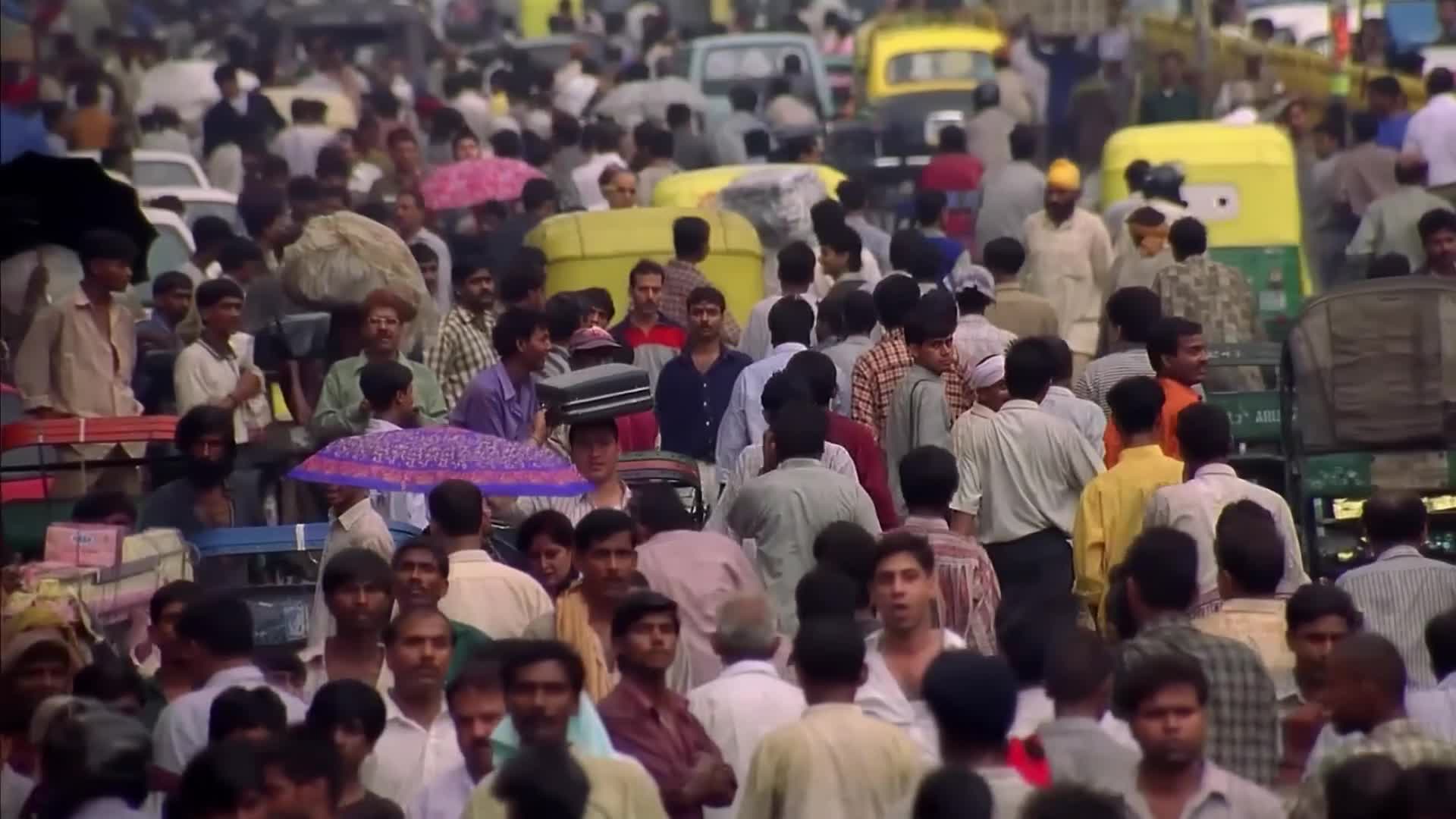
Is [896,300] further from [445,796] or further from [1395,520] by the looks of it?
[445,796]

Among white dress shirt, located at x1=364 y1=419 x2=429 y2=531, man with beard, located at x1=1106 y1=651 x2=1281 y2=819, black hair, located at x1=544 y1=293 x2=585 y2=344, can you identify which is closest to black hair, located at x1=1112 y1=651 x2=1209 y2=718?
man with beard, located at x1=1106 y1=651 x2=1281 y2=819

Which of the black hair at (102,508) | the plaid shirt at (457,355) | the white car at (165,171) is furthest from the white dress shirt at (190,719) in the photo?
the white car at (165,171)

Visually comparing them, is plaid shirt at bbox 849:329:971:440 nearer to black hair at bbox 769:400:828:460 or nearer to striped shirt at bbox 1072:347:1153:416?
striped shirt at bbox 1072:347:1153:416

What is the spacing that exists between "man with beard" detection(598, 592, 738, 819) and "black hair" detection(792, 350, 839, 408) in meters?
3.34

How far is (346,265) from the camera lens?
45.9 ft

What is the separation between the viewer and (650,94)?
27641 millimetres

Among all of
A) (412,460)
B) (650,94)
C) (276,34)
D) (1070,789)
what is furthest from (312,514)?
(276,34)

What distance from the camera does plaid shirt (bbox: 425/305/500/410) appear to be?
45.7 feet

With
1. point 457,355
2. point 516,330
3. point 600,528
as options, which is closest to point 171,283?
point 457,355

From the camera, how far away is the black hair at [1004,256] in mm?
15133

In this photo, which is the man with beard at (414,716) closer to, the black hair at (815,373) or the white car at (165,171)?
the black hair at (815,373)

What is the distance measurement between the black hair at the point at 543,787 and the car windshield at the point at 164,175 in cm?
1603

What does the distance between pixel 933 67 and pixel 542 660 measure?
77.3 ft

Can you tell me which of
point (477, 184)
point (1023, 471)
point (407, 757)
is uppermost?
point (407, 757)
